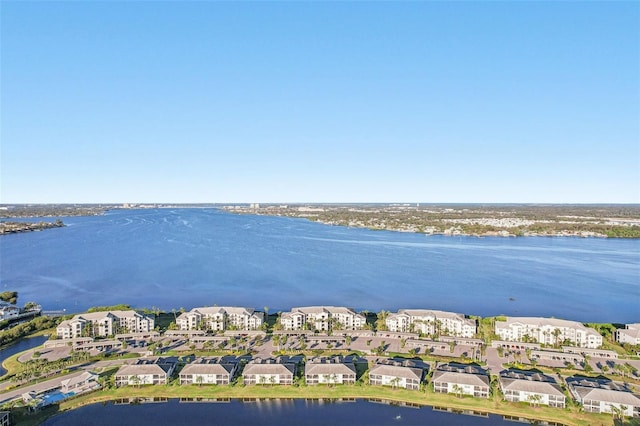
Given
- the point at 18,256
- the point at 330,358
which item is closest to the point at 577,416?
the point at 330,358

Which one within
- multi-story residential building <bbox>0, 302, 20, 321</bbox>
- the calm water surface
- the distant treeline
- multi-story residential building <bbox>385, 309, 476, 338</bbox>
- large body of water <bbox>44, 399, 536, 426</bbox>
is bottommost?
large body of water <bbox>44, 399, 536, 426</bbox>

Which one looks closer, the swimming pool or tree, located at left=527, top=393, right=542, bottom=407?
tree, located at left=527, top=393, right=542, bottom=407

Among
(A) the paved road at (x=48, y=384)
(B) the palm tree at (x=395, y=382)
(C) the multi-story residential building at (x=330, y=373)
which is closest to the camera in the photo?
(A) the paved road at (x=48, y=384)

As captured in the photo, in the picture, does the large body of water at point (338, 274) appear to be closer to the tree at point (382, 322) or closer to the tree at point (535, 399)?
the tree at point (382, 322)

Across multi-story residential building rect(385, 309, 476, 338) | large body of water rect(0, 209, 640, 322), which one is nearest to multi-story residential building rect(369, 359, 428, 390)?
multi-story residential building rect(385, 309, 476, 338)

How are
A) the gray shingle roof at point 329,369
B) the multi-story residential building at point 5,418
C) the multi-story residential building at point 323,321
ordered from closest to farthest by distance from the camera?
the multi-story residential building at point 5,418
the gray shingle roof at point 329,369
the multi-story residential building at point 323,321

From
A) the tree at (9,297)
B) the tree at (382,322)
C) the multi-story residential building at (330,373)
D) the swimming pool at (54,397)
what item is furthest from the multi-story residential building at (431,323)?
the tree at (9,297)

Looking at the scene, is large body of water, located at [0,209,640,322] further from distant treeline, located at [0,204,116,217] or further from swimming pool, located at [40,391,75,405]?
distant treeline, located at [0,204,116,217]
